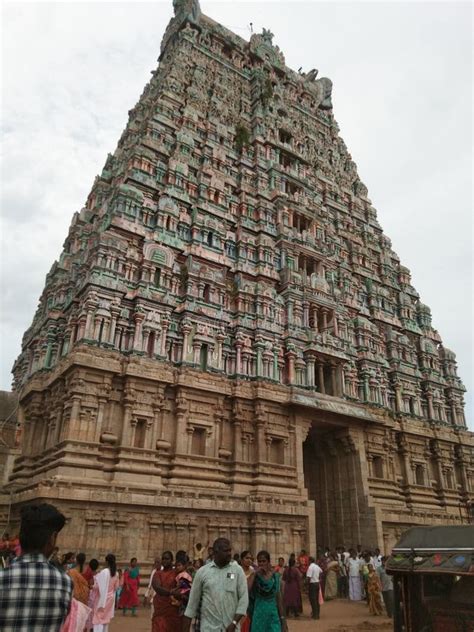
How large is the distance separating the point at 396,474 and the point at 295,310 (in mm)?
11367

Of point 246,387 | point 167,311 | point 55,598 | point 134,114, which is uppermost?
point 134,114

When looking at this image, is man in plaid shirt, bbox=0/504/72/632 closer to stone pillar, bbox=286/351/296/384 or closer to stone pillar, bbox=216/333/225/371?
stone pillar, bbox=216/333/225/371

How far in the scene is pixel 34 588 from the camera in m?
2.97

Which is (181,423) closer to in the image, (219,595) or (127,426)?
(127,426)

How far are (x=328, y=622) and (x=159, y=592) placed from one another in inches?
343

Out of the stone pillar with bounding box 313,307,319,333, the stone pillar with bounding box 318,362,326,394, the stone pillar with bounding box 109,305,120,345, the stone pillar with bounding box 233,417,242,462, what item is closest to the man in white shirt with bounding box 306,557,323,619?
the stone pillar with bounding box 233,417,242,462

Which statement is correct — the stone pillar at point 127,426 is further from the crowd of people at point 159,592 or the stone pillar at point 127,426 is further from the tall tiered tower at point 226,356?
the crowd of people at point 159,592

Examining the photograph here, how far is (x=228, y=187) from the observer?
30906 mm

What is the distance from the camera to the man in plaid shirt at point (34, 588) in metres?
2.90

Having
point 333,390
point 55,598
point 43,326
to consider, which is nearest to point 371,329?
point 333,390

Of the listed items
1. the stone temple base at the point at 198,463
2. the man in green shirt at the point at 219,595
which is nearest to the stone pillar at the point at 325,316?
the stone temple base at the point at 198,463

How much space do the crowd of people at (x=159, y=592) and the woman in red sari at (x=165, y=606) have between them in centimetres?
1

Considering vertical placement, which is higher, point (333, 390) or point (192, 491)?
point (333, 390)

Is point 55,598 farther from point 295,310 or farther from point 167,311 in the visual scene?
point 295,310
